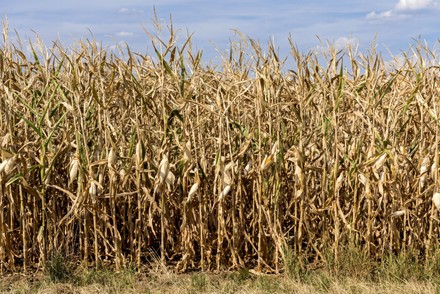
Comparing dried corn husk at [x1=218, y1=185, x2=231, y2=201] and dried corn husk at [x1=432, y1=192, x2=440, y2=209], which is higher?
dried corn husk at [x1=218, y1=185, x2=231, y2=201]

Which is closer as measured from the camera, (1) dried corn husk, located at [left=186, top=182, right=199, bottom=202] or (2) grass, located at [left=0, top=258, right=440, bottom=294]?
(2) grass, located at [left=0, top=258, right=440, bottom=294]

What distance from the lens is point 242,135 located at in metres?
5.49

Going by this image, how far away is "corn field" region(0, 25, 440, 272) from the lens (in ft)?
17.0

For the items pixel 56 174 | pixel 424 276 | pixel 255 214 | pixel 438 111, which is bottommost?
pixel 424 276

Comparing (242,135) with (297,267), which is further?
(242,135)

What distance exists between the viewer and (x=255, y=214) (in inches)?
214

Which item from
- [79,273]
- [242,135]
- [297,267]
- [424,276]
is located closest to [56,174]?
[79,273]

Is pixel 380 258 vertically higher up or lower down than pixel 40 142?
lower down

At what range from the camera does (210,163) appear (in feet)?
18.7

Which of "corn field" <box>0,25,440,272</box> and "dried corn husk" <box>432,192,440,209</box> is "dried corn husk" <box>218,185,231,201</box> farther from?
"dried corn husk" <box>432,192,440,209</box>

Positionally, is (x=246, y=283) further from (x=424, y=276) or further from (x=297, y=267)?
(x=424, y=276)

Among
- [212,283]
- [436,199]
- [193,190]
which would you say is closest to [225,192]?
[193,190]

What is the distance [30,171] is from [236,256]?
5.64 ft

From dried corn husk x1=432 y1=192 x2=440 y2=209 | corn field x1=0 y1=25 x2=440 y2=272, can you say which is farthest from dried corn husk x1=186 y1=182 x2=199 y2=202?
dried corn husk x1=432 y1=192 x2=440 y2=209
